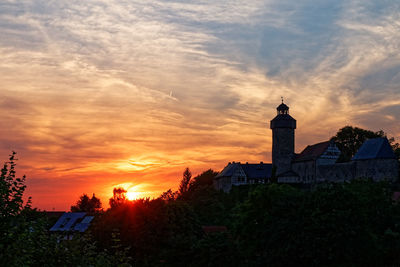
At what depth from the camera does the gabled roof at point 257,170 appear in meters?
108

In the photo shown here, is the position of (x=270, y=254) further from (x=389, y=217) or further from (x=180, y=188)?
(x=180, y=188)

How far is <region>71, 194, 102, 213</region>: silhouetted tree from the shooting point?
13975cm

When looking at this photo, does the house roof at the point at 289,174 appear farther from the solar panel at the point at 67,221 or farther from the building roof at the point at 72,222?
the solar panel at the point at 67,221

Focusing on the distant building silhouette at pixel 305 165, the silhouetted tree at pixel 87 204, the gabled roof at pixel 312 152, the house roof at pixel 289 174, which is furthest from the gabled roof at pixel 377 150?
the silhouetted tree at pixel 87 204

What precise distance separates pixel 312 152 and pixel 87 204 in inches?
2882

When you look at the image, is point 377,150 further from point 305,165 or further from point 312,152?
point 305,165

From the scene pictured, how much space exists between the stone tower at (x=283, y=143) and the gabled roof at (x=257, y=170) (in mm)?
4052

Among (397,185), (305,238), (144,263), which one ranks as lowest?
(144,263)

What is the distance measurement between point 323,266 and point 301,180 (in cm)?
6306

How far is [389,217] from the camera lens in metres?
44.3

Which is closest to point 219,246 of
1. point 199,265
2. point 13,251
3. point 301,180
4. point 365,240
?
point 199,265

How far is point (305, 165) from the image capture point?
98.8 meters

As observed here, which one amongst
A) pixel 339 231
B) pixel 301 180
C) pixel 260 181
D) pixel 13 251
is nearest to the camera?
pixel 13 251

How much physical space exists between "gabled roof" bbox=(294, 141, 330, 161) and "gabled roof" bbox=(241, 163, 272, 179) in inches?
335
